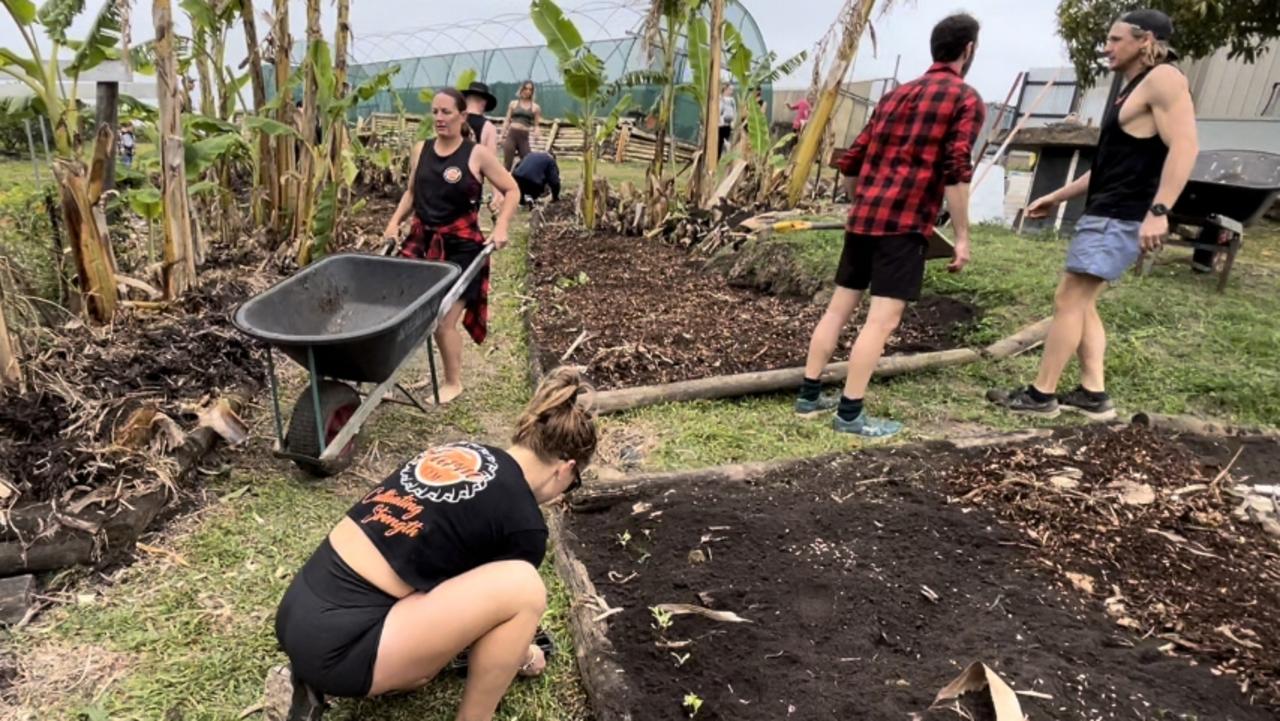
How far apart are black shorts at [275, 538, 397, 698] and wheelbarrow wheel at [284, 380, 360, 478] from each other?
146 centimetres

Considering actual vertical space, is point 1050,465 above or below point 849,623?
→ above

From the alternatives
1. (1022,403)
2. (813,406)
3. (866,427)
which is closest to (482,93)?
(813,406)

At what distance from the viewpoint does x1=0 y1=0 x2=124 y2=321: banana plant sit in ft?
12.6

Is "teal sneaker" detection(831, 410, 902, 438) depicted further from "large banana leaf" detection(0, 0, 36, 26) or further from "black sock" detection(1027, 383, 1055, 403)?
"large banana leaf" detection(0, 0, 36, 26)

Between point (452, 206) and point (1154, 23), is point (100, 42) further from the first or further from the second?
point (1154, 23)

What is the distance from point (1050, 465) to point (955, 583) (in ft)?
3.23

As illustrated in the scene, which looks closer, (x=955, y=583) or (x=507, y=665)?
(x=507, y=665)

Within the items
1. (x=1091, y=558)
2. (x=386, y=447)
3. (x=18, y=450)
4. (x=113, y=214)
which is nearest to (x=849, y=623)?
(x=1091, y=558)

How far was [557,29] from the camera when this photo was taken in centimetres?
808

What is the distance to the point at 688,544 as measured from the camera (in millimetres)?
2738

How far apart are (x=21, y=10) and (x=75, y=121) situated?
23.7 inches

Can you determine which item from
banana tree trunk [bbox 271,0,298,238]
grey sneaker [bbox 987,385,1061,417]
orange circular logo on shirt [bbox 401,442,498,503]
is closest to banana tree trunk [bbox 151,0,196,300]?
banana tree trunk [bbox 271,0,298,238]

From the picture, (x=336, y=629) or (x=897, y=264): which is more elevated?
(x=897, y=264)

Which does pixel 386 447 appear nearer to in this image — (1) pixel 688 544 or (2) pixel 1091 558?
(1) pixel 688 544
